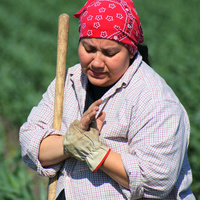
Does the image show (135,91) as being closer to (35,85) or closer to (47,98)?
(47,98)

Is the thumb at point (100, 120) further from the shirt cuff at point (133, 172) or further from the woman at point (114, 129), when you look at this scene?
the shirt cuff at point (133, 172)

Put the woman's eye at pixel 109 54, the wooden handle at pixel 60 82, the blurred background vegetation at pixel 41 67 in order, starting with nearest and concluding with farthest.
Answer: the woman's eye at pixel 109 54, the wooden handle at pixel 60 82, the blurred background vegetation at pixel 41 67

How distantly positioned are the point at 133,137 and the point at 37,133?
0.48 meters

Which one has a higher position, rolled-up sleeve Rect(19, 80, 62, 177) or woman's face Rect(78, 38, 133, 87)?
woman's face Rect(78, 38, 133, 87)

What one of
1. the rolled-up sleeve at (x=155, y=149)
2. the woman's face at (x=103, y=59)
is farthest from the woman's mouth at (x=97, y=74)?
the rolled-up sleeve at (x=155, y=149)

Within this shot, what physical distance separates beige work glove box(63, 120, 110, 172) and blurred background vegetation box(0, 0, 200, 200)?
1550mm

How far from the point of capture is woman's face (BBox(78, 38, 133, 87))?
5.97 ft

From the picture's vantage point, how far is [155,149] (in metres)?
1.72

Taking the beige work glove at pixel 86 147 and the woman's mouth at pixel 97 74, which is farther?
the woman's mouth at pixel 97 74

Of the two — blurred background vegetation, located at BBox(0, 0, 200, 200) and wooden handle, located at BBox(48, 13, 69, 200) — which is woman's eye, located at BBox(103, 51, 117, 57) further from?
blurred background vegetation, located at BBox(0, 0, 200, 200)

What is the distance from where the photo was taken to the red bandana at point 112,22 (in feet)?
5.96

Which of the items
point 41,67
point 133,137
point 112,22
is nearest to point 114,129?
point 133,137

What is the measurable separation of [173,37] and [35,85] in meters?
3.61

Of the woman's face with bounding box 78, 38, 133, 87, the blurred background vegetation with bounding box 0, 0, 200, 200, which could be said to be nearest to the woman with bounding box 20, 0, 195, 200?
the woman's face with bounding box 78, 38, 133, 87
